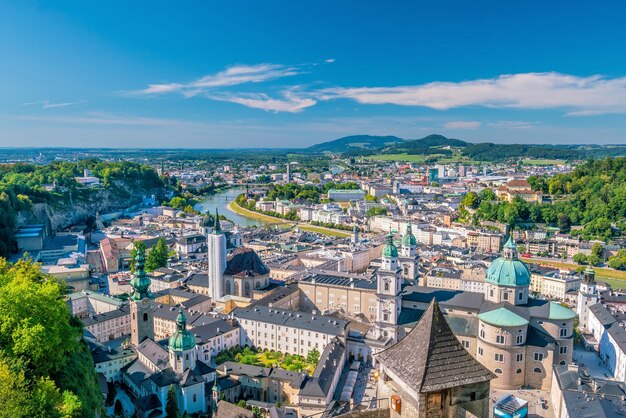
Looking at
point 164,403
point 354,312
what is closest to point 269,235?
point 354,312

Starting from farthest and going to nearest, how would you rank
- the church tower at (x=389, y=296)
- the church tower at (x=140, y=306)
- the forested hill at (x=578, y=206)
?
the forested hill at (x=578, y=206) < the church tower at (x=389, y=296) < the church tower at (x=140, y=306)

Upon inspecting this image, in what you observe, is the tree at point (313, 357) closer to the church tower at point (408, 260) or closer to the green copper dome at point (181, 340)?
the green copper dome at point (181, 340)

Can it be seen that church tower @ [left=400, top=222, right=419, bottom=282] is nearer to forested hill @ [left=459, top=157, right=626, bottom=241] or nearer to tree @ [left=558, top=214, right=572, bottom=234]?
forested hill @ [left=459, top=157, right=626, bottom=241]

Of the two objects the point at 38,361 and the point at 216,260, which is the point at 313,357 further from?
the point at 38,361

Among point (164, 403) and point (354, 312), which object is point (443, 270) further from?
point (164, 403)

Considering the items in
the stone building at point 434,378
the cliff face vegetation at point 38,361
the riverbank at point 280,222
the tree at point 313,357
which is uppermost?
the stone building at point 434,378

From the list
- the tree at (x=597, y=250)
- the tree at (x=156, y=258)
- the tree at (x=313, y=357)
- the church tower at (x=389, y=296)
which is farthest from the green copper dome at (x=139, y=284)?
the tree at (x=597, y=250)

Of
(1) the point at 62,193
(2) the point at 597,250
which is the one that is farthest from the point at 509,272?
(1) the point at 62,193

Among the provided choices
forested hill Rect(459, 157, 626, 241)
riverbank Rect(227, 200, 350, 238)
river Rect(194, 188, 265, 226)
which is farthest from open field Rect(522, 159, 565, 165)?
riverbank Rect(227, 200, 350, 238)

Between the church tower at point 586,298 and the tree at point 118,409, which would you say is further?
the church tower at point 586,298
